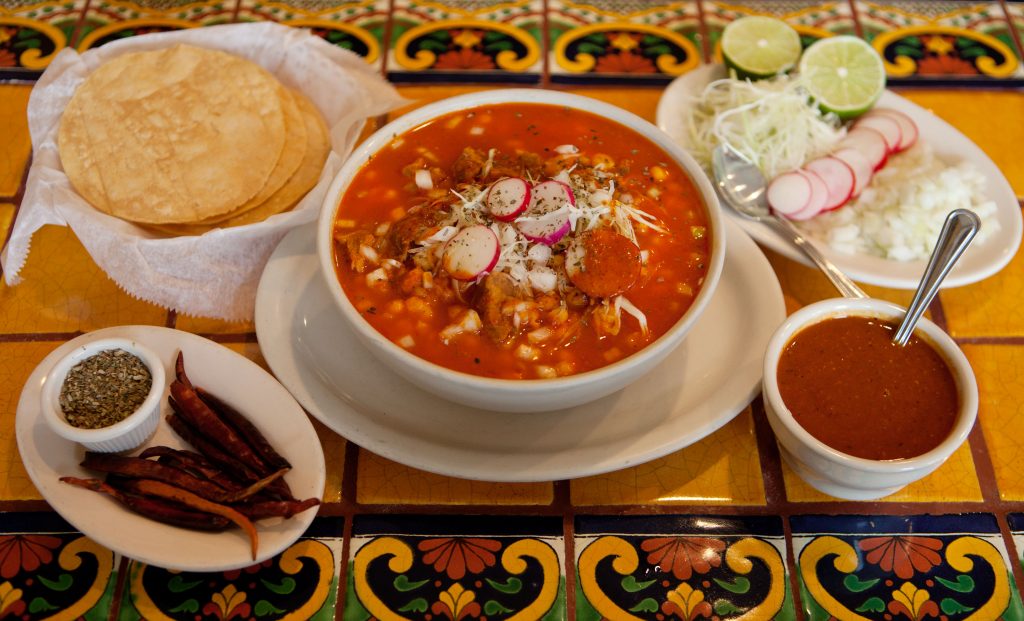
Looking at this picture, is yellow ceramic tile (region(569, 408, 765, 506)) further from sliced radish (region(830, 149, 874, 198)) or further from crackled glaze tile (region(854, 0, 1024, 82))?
crackled glaze tile (region(854, 0, 1024, 82))

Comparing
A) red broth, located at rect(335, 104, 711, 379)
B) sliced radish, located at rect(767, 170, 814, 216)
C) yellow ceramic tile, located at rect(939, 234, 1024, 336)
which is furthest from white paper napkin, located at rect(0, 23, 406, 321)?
yellow ceramic tile, located at rect(939, 234, 1024, 336)

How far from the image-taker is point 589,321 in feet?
9.34

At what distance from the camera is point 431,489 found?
293 cm

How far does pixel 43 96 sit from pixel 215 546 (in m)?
2.32

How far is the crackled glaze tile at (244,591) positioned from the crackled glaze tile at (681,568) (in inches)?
31.4

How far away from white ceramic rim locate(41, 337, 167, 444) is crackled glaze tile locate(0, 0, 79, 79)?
2162mm

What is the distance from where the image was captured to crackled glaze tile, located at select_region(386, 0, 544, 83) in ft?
14.5

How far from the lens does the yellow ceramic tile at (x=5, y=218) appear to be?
3.62 m

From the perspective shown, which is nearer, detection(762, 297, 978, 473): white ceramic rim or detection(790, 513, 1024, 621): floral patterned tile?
detection(762, 297, 978, 473): white ceramic rim

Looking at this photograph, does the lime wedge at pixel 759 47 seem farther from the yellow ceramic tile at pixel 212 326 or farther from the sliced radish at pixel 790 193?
the yellow ceramic tile at pixel 212 326

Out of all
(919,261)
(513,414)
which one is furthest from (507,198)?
(919,261)

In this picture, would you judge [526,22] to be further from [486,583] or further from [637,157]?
[486,583]

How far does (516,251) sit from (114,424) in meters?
1.35

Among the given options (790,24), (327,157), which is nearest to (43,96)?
(327,157)
